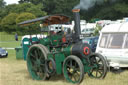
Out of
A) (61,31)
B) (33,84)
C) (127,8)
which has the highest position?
(127,8)

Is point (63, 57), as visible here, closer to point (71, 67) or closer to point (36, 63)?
point (71, 67)

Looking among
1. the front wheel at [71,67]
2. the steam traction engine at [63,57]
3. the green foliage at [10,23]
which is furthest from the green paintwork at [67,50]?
the green foliage at [10,23]

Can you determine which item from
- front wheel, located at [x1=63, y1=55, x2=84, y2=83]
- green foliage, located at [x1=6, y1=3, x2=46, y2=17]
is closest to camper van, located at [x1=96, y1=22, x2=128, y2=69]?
front wheel, located at [x1=63, y1=55, x2=84, y2=83]

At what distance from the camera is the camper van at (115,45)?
9.10 metres

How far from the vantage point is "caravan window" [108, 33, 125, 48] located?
9.33 m

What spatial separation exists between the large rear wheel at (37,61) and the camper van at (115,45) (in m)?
2.70

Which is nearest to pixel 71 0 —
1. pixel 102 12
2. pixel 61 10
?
pixel 61 10

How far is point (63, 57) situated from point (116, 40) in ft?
9.13

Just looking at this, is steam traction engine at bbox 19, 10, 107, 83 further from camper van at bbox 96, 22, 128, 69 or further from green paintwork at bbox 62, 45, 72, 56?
camper van at bbox 96, 22, 128, 69

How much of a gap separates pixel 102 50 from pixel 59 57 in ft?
8.93

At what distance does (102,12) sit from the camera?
5841 cm

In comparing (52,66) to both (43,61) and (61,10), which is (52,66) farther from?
(61,10)

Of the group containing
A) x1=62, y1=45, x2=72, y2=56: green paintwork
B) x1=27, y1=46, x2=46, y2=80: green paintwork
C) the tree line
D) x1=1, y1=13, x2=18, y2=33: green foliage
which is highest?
the tree line

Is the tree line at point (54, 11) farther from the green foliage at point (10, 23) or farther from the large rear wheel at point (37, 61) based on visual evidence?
the large rear wheel at point (37, 61)
